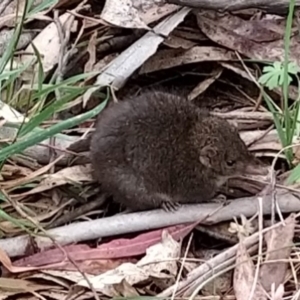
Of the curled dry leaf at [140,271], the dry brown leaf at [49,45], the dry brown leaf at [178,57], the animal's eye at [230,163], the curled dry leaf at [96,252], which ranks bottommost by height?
the curled dry leaf at [140,271]

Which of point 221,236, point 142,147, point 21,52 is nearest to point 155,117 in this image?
point 142,147

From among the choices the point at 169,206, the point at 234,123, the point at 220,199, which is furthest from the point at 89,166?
the point at 234,123

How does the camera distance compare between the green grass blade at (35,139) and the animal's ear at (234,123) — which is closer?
the green grass blade at (35,139)

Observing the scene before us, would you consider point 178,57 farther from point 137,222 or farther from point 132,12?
point 137,222

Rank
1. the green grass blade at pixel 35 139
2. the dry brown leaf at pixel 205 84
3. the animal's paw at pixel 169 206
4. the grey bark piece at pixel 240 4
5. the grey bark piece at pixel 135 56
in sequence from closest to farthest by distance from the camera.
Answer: the green grass blade at pixel 35 139 < the animal's paw at pixel 169 206 < the grey bark piece at pixel 240 4 < the grey bark piece at pixel 135 56 < the dry brown leaf at pixel 205 84

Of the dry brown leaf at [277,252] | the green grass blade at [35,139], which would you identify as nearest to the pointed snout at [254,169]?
the dry brown leaf at [277,252]

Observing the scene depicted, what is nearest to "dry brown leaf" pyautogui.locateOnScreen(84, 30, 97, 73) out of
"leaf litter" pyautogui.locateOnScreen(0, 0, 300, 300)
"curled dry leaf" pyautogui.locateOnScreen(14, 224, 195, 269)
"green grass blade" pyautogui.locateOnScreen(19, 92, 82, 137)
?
"leaf litter" pyautogui.locateOnScreen(0, 0, 300, 300)

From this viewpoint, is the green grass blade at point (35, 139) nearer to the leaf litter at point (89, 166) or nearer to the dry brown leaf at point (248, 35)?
the leaf litter at point (89, 166)

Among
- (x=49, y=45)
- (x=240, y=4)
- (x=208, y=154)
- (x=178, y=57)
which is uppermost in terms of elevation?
(x=240, y=4)
